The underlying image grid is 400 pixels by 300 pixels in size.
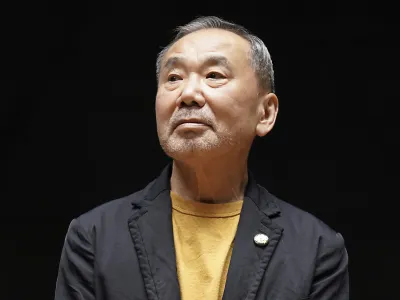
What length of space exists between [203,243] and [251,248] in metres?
0.16

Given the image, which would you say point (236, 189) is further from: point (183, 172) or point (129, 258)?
point (129, 258)

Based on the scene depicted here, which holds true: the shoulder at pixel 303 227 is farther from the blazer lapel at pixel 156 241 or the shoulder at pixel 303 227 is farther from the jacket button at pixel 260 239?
the blazer lapel at pixel 156 241

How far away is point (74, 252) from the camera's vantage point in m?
3.16

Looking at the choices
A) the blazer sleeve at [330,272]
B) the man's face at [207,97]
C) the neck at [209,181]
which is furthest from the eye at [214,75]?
the blazer sleeve at [330,272]

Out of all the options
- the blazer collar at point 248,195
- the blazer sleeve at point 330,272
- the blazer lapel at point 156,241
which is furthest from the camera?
the blazer collar at point 248,195

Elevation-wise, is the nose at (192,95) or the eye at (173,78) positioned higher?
the eye at (173,78)

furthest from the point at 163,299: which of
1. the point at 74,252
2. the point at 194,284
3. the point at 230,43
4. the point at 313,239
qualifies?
the point at 230,43

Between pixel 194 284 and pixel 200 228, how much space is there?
203 mm

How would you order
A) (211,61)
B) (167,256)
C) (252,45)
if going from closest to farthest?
(167,256)
(211,61)
(252,45)

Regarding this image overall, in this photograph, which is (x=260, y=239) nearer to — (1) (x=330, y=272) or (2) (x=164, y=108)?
(1) (x=330, y=272)

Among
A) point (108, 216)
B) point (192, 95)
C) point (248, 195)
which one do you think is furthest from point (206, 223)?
point (192, 95)

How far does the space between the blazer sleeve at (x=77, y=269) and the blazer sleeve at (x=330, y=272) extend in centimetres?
72

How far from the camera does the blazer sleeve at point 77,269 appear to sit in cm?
311

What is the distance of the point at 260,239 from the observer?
3.15 m
